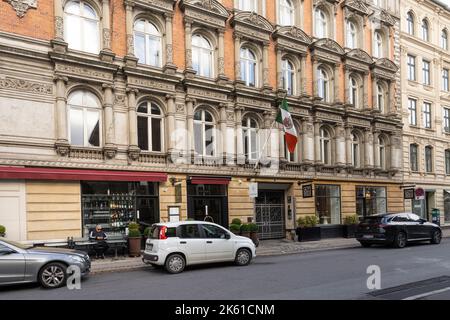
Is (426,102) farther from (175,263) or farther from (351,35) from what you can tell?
(175,263)

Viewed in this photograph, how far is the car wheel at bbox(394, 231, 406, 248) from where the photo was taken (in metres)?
18.7

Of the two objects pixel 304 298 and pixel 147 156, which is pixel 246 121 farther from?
pixel 304 298

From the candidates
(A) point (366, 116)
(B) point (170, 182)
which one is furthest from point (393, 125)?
(B) point (170, 182)

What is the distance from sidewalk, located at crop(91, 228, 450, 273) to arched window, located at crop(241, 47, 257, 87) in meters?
8.47

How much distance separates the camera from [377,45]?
29.7m

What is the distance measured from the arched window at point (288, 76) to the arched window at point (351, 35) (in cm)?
560

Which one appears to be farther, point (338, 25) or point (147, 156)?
point (338, 25)

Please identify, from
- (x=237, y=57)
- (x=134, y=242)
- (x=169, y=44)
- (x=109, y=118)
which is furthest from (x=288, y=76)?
(x=134, y=242)

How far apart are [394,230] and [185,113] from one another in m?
10.8

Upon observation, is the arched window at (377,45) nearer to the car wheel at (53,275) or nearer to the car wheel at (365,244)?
the car wheel at (365,244)

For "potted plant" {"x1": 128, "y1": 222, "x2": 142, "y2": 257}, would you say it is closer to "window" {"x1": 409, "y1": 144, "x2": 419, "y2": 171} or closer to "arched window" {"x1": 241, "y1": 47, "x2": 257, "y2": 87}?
"arched window" {"x1": 241, "y1": 47, "x2": 257, "y2": 87}

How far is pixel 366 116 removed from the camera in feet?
90.4

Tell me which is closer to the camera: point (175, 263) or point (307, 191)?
point (175, 263)
